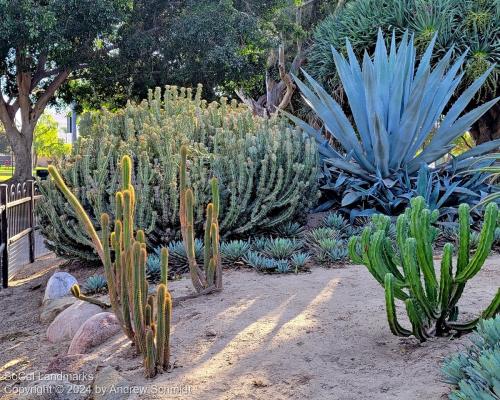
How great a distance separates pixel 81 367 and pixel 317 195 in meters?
4.13

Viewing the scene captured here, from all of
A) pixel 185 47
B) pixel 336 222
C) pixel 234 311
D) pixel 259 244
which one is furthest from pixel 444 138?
pixel 185 47

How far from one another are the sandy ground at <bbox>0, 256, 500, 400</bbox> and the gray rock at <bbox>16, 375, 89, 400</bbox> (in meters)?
0.26

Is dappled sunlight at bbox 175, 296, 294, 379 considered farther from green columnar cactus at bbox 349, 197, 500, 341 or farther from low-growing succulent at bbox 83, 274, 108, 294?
low-growing succulent at bbox 83, 274, 108, 294

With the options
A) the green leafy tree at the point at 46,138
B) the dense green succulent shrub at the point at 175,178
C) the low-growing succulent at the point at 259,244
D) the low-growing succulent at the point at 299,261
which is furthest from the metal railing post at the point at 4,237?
the green leafy tree at the point at 46,138

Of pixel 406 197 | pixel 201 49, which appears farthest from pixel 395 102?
pixel 201 49

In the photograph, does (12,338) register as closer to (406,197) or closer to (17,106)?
(406,197)

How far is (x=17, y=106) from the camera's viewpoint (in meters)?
16.7

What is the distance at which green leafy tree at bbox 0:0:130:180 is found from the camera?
1194cm

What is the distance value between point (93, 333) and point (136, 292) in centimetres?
98

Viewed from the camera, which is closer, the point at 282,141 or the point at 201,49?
the point at 282,141

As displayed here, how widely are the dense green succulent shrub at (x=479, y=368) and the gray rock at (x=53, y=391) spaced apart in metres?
1.80

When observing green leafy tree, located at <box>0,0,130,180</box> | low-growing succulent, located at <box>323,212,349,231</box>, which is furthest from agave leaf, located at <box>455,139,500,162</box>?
green leafy tree, located at <box>0,0,130,180</box>

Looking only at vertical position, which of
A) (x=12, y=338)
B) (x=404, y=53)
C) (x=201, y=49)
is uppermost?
(x=201, y=49)

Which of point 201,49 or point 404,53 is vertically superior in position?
point 201,49
